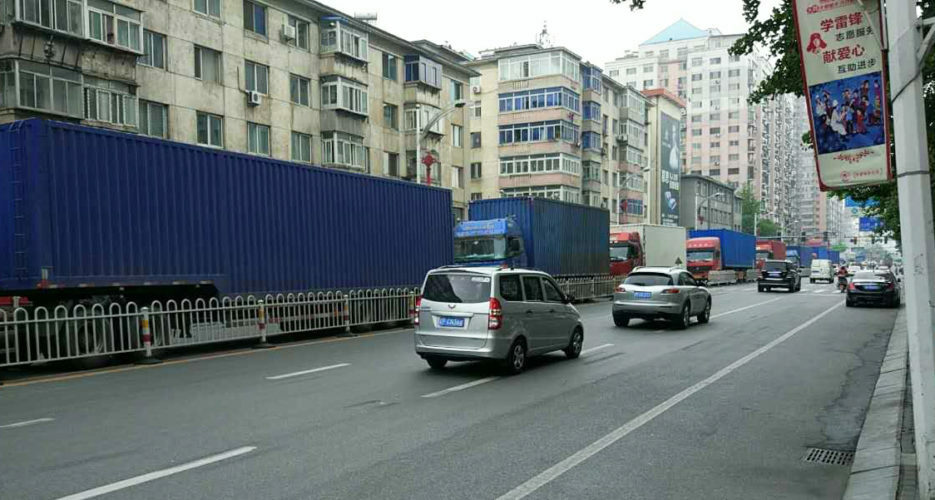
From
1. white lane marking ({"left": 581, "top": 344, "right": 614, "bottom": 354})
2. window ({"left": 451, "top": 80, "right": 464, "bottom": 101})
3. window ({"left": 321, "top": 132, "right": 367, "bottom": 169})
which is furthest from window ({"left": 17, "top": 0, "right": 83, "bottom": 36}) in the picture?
window ({"left": 451, "top": 80, "right": 464, "bottom": 101})

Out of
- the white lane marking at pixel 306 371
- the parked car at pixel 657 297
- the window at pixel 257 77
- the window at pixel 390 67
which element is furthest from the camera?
the window at pixel 390 67

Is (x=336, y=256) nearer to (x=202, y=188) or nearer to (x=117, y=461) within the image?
(x=202, y=188)

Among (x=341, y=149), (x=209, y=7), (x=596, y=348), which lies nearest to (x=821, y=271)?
(x=341, y=149)

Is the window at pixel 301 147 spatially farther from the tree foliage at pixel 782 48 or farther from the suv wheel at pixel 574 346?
the suv wheel at pixel 574 346

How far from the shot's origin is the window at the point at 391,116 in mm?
40656

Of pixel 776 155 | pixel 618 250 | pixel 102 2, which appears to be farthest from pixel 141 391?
pixel 776 155

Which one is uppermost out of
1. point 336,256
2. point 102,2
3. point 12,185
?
point 102,2

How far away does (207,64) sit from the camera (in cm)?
2980

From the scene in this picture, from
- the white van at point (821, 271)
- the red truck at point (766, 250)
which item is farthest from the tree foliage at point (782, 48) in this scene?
the red truck at point (766, 250)

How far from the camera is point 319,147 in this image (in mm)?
35344

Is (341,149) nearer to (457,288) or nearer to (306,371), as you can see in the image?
(306,371)

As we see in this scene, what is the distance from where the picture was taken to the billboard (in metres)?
82.6

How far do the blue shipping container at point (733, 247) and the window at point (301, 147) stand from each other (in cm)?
2965

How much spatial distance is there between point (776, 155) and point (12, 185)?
6116 inches
